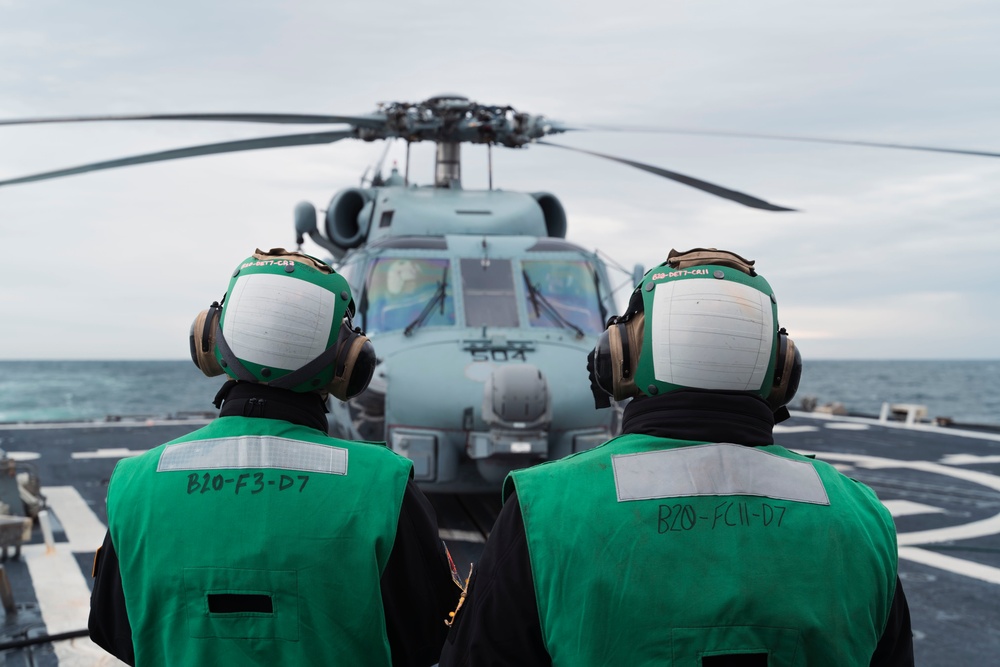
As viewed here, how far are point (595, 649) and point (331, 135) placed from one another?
772 cm

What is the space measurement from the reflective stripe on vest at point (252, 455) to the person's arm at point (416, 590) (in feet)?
0.77

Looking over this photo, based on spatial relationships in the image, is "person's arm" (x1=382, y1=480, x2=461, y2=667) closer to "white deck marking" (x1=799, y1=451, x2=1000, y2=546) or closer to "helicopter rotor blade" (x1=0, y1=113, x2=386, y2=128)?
"helicopter rotor blade" (x1=0, y1=113, x2=386, y2=128)

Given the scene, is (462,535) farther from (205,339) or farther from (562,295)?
(205,339)

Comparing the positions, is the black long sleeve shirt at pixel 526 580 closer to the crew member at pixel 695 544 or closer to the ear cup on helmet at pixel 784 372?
the crew member at pixel 695 544

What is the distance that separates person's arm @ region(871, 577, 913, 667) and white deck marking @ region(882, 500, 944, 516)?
784cm

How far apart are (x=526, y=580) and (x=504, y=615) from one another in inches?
3.4

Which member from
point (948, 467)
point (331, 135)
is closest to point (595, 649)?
point (331, 135)

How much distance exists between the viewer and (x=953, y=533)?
8430 millimetres

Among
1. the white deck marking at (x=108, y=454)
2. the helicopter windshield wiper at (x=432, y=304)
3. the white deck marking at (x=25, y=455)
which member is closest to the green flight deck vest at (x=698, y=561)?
the helicopter windshield wiper at (x=432, y=304)

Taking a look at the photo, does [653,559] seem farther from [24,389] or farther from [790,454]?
[24,389]

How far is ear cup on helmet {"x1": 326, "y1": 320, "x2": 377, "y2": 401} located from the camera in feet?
8.84

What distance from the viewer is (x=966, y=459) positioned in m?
13.1

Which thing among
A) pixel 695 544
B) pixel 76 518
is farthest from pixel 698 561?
pixel 76 518

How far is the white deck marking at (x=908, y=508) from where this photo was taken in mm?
9367
